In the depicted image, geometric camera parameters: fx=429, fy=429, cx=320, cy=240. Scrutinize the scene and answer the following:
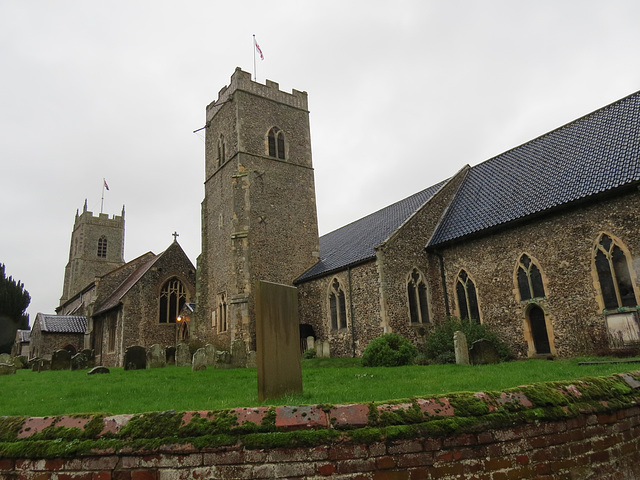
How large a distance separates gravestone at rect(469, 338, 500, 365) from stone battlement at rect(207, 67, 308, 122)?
1972 centimetres

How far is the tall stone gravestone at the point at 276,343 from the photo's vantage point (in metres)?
6.21

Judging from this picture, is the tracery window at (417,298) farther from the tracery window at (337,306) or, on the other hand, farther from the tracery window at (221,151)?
the tracery window at (221,151)

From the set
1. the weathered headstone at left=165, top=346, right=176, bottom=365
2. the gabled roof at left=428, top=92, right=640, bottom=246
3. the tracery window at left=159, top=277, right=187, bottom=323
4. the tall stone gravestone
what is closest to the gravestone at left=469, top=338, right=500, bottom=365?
the gabled roof at left=428, top=92, right=640, bottom=246

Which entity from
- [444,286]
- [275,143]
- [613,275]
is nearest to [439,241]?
[444,286]

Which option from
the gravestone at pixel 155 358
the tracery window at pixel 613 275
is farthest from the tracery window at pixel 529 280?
the gravestone at pixel 155 358

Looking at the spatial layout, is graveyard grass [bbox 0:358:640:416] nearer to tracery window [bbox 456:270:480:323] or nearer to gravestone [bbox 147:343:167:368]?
gravestone [bbox 147:343:167:368]

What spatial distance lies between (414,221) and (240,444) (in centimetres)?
1592

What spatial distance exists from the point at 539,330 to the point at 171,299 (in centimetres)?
2279

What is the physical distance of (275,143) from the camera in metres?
26.3

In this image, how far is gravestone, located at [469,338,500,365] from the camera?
13.2 meters

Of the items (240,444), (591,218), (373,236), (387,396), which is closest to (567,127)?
(591,218)

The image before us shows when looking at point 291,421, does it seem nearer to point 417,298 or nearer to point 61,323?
point 417,298

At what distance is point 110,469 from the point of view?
3.79 meters

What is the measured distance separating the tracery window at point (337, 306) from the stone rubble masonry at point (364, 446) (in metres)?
15.4
